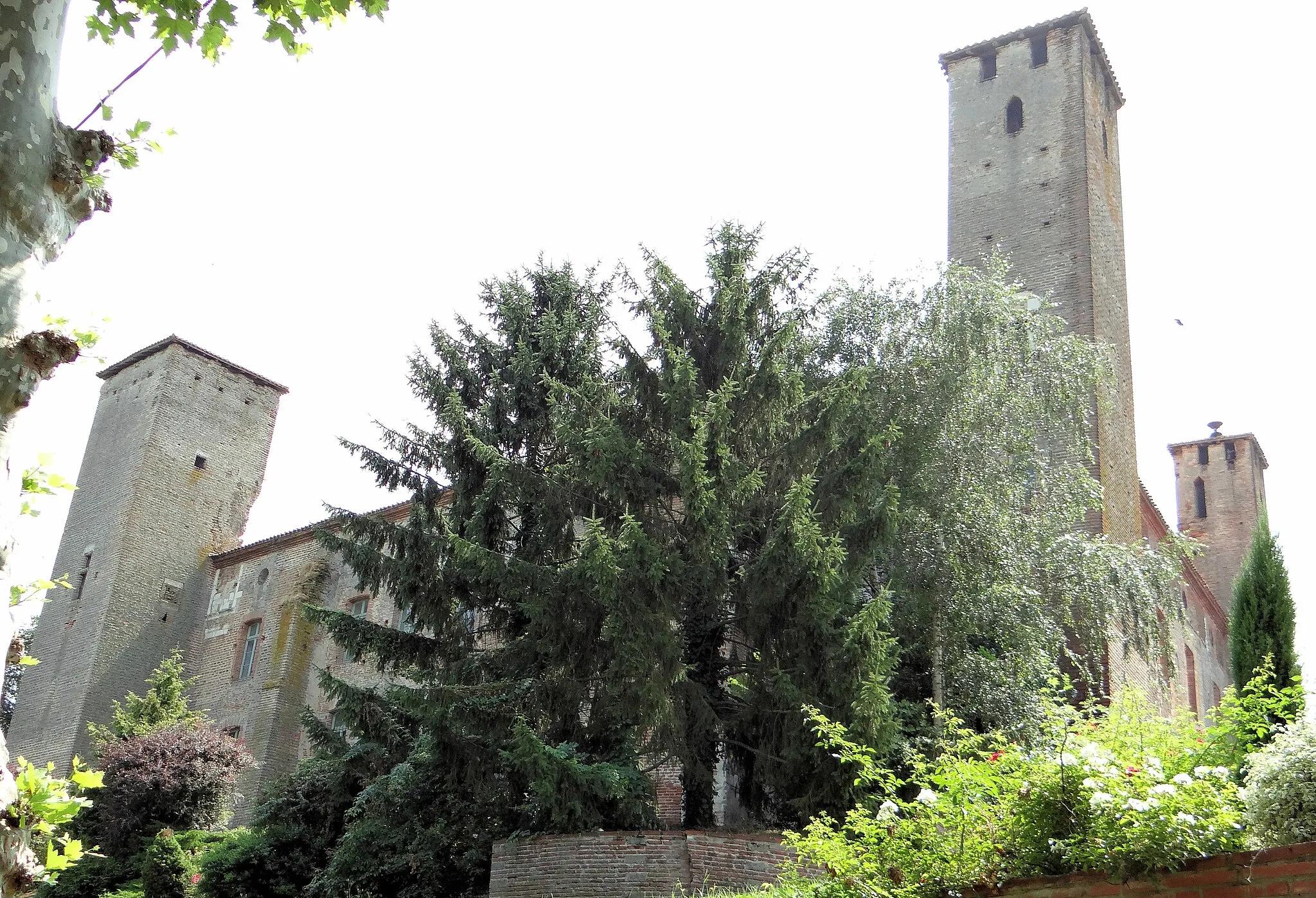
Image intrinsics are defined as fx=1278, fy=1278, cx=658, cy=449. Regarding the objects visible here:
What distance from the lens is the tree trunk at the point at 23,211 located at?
3592mm

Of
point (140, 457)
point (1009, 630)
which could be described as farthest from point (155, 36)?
point (140, 457)

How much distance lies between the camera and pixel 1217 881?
6.66m

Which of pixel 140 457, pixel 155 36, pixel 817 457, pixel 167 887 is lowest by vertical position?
pixel 167 887

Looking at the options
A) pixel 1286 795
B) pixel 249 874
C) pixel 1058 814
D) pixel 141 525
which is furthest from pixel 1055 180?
pixel 141 525

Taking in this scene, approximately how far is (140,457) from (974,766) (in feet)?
97.2

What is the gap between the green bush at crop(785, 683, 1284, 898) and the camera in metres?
6.86

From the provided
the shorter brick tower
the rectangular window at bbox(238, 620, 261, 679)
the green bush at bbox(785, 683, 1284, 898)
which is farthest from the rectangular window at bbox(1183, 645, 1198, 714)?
the green bush at bbox(785, 683, 1284, 898)

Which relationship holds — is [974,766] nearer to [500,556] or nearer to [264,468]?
[500,556]

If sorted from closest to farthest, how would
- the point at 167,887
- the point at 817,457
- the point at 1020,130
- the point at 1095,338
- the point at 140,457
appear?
1. the point at 817,457
2. the point at 167,887
3. the point at 1095,338
4. the point at 1020,130
5. the point at 140,457

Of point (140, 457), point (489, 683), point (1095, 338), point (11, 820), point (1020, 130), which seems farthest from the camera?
point (140, 457)

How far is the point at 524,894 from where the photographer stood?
44.5 ft

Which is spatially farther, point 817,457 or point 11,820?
point 817,457

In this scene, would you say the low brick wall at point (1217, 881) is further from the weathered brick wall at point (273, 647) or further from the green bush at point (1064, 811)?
the weathered brick wall at point (273, 647)

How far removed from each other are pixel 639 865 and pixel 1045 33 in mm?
20771
